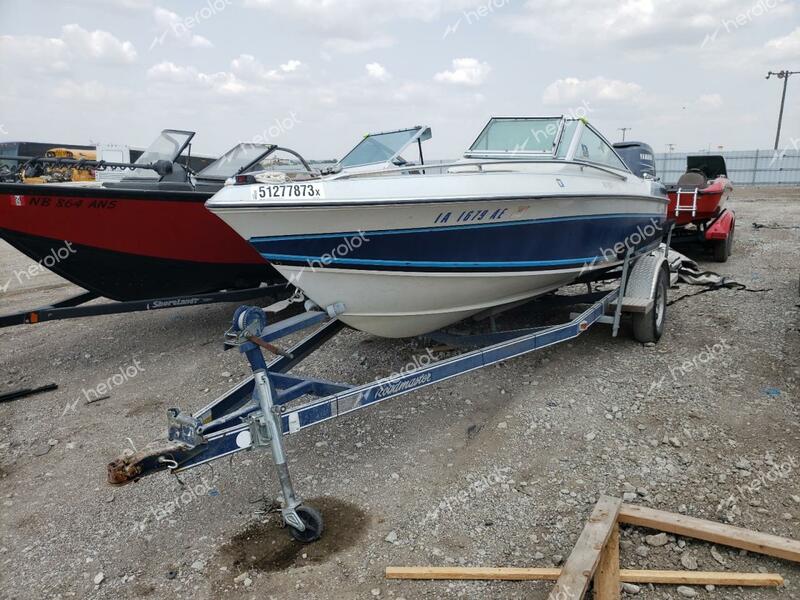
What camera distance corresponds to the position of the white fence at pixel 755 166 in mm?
27703

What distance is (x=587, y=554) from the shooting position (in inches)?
86.9

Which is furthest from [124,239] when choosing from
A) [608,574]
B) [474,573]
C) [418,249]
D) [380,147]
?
[608,574]

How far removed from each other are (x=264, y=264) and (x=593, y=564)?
4306 mm

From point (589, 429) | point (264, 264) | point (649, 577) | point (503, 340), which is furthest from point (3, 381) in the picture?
point (649, 577)

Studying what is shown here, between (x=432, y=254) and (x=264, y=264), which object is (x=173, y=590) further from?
(x=264, y=264)

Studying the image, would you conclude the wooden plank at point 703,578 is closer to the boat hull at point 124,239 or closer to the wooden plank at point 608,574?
the wooden plank at point 608,574

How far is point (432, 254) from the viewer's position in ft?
11.1

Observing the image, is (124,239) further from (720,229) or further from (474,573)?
(720,229)

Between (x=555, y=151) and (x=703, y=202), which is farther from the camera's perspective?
(x=703, y=202)

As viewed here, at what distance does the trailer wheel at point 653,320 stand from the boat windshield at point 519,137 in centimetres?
149

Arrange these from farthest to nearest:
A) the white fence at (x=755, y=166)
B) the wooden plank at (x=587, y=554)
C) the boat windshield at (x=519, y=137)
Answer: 1. the white fence at (x=755, y=166)
2. the boat windshield at (x=519, y=137)
3. the wooden plank at (x=587, y=554)

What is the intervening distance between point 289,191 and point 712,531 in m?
2.59

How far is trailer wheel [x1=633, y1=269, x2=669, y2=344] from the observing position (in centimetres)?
468

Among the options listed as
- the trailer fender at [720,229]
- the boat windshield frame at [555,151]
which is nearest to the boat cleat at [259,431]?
the boat windshield frame at [555,151]
